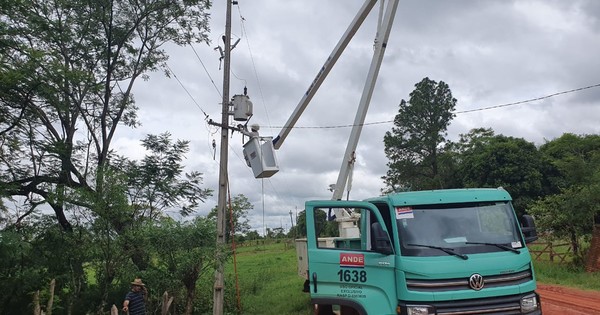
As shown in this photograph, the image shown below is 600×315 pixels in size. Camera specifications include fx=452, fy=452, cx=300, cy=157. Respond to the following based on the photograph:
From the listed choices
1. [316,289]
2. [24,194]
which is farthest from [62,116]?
[316,289]

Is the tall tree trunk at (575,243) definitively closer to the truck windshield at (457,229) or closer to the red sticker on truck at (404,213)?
the truck windshield at (457,229)

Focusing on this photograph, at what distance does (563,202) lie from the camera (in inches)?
728

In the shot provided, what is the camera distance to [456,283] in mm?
5340

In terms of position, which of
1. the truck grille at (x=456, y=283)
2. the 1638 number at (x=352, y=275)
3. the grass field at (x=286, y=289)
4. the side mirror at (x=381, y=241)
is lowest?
the grass field at (x=286, y=289)

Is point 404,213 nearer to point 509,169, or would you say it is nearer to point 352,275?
point 352,275

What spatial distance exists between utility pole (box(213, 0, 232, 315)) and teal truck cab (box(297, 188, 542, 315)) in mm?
5456

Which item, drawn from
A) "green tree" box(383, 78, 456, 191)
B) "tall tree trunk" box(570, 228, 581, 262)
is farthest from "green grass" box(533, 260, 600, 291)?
"green tree" box(383, 78, 456, 191)

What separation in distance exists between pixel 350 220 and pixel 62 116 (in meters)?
10.0

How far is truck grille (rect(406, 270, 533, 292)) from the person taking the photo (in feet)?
17.5

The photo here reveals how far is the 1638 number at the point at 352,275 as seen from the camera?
5.98 metres

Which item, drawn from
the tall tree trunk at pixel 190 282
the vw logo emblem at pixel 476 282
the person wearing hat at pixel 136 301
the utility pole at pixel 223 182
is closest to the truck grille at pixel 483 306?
the vw logo emblem at pixel 476 282

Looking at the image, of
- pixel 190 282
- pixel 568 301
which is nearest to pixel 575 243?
pixel 568 301

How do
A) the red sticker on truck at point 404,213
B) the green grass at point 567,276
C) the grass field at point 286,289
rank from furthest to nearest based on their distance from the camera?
the green grass at point 567,276 → the grass field at point 286,289 → the red sticker on truck at point 404,213

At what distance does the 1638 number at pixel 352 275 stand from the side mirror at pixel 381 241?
52 centimetres
